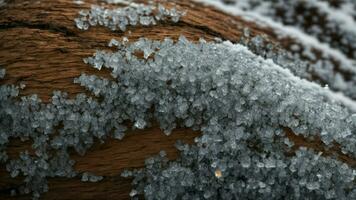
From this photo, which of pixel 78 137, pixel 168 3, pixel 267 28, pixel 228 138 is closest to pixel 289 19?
pixel 267 28

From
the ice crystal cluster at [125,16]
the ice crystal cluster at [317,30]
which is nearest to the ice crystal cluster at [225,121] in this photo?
the ice crystal cluster at [125,16]

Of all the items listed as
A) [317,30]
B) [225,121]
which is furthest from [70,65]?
[317,30]

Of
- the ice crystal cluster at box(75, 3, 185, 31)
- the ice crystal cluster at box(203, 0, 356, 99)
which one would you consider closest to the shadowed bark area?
the ice crystal cluster at box(75, 3, 185, 31)

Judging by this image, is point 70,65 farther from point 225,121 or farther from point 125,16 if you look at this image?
point 225,121

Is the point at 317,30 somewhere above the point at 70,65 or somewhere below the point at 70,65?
below

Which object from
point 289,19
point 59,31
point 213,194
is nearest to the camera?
point 213,194

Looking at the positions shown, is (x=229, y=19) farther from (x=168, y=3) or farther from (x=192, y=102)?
(x=192, y=102)

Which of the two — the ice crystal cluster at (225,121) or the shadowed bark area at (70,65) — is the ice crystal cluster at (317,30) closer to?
the shadowed bark area at (70,65)
